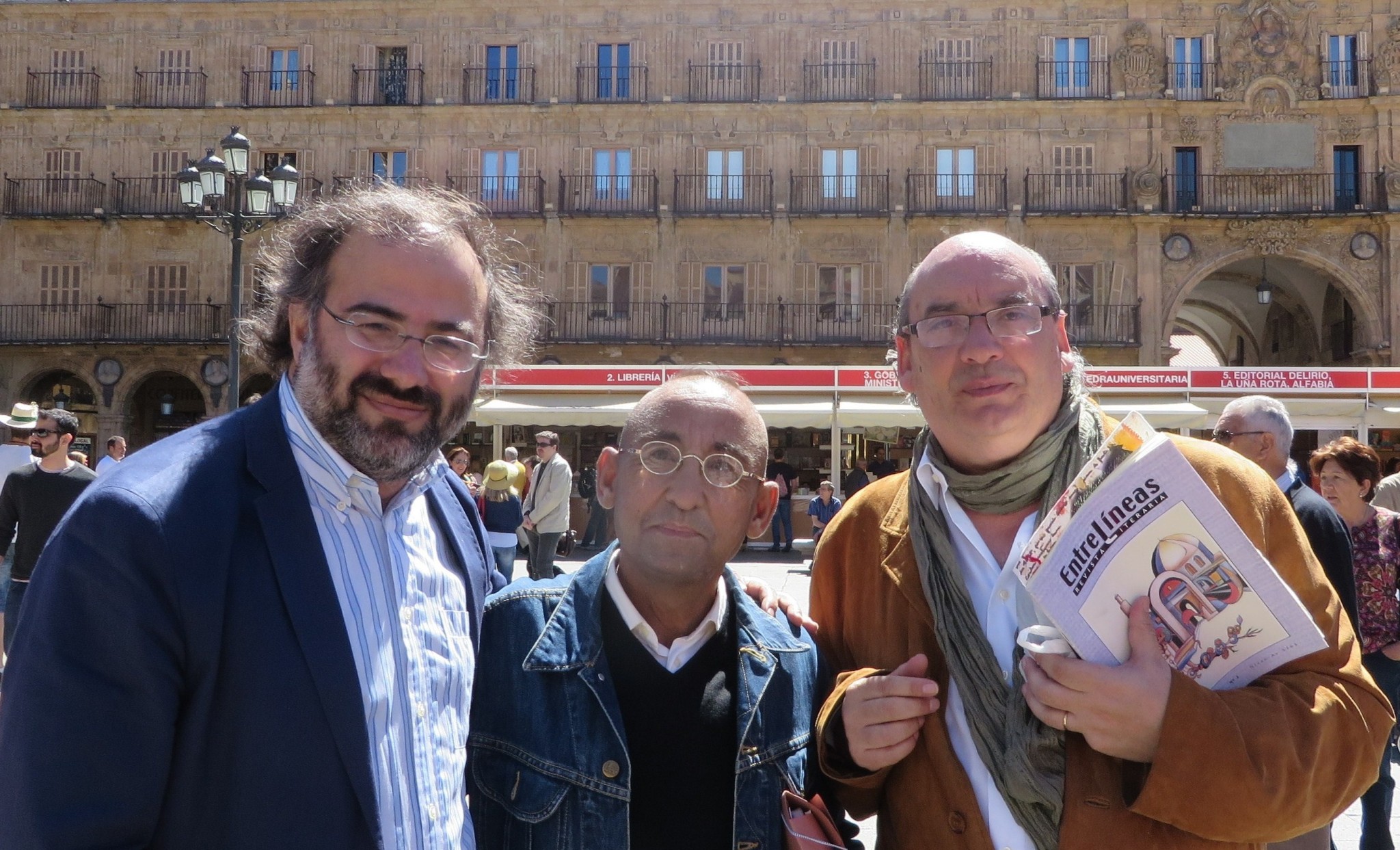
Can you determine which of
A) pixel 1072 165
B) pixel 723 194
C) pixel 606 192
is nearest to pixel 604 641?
pixel 723 194

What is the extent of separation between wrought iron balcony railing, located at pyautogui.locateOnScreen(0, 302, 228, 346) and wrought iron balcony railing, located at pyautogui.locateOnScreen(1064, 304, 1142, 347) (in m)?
21.5

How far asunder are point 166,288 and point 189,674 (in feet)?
94.7

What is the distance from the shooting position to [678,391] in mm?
2121

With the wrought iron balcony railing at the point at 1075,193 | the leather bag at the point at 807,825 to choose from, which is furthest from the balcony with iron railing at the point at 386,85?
the leather bag at the point at 807,825

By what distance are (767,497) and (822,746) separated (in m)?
0.52

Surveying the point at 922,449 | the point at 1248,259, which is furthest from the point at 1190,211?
the point at 922,449

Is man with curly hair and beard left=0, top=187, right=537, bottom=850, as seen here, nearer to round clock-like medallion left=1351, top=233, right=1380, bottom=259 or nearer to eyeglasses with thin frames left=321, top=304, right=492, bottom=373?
eyeglasses with thin frames left=321, top=304, right=492, bottom=373

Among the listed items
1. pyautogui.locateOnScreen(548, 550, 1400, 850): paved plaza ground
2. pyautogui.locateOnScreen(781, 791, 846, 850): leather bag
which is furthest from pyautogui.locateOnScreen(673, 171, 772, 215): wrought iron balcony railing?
pyautogui.locateOnScreen(781, 791, 846, 850): leather bag

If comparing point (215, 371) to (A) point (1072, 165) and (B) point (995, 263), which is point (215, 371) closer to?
(A) point (1072, 165)

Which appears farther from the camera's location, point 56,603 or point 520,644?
point 520,644

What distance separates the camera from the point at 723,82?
86.1 ft

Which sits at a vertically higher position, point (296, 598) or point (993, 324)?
point (993, 324)

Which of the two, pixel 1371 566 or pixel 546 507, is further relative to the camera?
pixel 546 507

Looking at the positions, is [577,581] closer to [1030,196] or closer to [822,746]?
[822,746]
